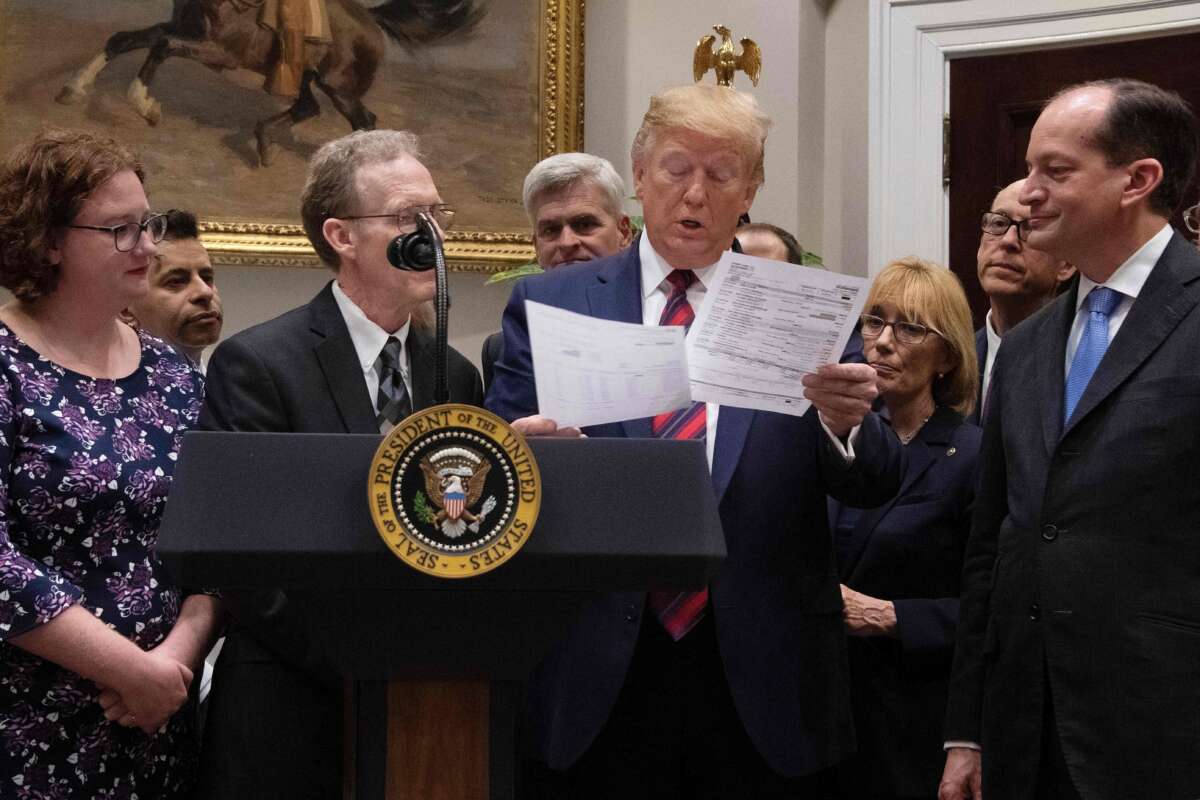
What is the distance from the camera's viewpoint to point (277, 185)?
5496 millimetres

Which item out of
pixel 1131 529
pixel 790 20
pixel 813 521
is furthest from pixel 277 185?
pixel 1131 529

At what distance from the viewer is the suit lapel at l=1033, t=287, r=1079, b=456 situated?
241cm

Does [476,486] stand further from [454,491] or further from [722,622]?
[722,622]

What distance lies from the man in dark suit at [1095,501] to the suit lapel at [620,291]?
0.71m

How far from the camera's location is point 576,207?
11.9ft

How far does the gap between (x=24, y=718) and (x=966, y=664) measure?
1.61m

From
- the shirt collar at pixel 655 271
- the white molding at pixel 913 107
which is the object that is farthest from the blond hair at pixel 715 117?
the white molding at pixel 913 107

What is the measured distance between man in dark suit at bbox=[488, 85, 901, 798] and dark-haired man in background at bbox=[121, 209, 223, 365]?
6.24 ft

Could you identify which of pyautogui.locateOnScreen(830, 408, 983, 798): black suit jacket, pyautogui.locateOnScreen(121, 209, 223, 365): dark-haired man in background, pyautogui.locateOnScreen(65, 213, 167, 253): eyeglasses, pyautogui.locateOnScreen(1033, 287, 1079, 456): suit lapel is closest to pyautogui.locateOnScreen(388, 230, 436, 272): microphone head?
pyautogui.locateOnScreen(65, 213, 167, 253): eyeglasses

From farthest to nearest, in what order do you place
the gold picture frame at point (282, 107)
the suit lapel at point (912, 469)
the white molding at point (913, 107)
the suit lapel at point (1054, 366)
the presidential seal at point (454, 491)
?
the gold picture frame at point (282, 107)
the white molding at point (913, 107)
the suit lapel at point (912, 469)
the suit lapel at point (1054, 366)
the presidential seal at point (454, 491)

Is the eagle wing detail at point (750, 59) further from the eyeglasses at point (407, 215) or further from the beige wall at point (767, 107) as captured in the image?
the eyeglasses at point (407, 215)

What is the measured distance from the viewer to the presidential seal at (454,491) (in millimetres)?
1495

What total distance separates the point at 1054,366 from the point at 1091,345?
0.25 ft

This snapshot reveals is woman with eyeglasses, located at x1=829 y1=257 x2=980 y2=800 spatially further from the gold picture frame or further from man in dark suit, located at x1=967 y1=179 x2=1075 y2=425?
the gold picture frame
